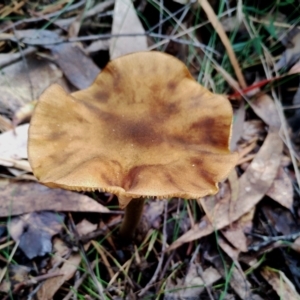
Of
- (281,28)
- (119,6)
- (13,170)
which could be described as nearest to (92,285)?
(13,170)

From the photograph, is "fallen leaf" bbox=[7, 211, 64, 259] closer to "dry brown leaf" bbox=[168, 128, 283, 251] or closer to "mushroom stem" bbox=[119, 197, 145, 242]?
"mushroom stem" bbox=[119, 197, 145, 242]

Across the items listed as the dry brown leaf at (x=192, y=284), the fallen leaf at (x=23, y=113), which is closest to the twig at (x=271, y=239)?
the dry brown leaf at (x=192, y=284)

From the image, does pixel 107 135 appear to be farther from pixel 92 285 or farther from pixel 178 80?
pixel 92 285

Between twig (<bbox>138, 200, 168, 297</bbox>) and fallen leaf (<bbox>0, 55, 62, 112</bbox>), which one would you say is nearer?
twig (<bbox>138, 200, 168, 297</bbox>)

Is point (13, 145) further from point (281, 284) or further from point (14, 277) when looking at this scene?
point (281, 284)

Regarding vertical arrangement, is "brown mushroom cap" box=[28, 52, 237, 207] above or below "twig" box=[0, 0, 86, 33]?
below

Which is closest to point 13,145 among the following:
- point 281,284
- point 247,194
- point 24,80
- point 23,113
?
point 23,113

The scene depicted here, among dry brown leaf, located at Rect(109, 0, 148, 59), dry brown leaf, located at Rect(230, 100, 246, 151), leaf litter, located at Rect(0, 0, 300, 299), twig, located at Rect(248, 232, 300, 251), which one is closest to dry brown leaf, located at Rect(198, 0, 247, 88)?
leaf litter, located at Rect(0, 0, 300, 299)
